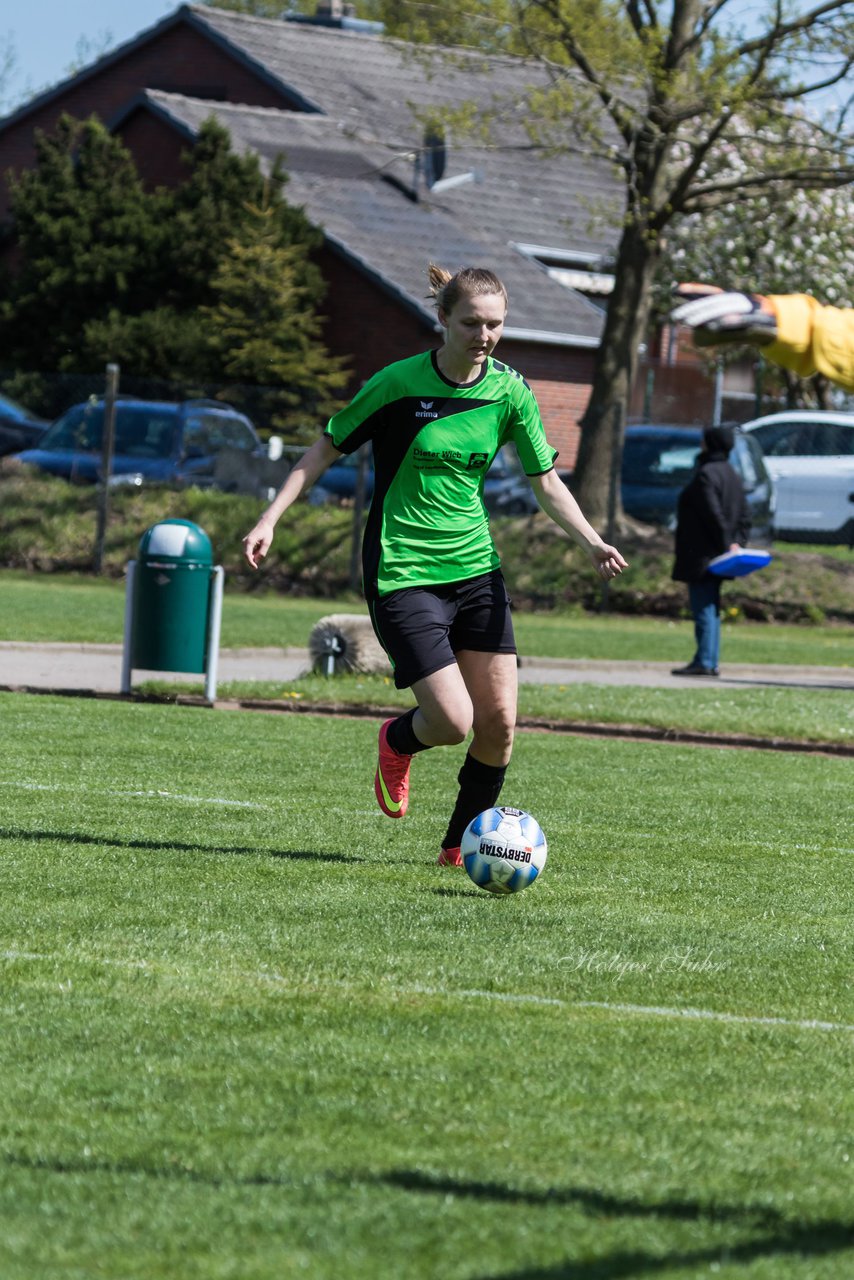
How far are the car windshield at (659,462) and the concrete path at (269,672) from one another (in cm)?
948

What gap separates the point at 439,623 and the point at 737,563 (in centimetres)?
1086

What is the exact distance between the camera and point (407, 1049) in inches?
188

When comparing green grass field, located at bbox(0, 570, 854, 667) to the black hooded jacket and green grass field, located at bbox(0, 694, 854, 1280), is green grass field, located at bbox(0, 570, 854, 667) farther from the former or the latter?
green grass field, located at bbox(0, 694, 854, 1280)

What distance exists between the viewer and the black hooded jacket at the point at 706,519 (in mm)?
17906

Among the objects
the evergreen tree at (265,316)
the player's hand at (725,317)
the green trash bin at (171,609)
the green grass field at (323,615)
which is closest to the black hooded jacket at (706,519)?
the green grass field at (323,615)

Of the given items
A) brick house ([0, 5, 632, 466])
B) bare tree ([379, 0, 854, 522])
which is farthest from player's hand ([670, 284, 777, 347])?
brick house ([0, 5, 632, 466])

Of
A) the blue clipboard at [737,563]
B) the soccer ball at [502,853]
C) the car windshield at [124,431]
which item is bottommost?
the soccer ball at [502,853]

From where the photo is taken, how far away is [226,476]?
27.0 m

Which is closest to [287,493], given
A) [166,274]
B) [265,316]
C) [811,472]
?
[811,472]

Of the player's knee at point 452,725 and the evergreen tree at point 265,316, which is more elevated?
the evergreen tree at point 265,316

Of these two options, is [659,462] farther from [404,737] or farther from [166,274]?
[404,737]

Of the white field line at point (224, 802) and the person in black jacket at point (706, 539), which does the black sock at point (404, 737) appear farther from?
the person in black jacket at point (706, 539)

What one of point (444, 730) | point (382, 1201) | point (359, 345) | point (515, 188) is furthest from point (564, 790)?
point (515, 188)

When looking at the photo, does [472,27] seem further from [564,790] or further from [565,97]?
[564,790]
